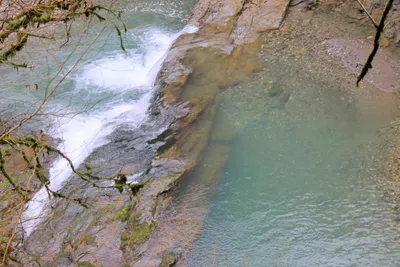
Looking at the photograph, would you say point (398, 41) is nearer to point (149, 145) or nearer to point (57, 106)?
point (149, 145)

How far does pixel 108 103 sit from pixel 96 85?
0.69 metres

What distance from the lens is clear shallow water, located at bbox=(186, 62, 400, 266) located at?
484 cm

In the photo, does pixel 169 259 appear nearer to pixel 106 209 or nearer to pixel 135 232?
pixel 135 232

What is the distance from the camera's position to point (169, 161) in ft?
19.1

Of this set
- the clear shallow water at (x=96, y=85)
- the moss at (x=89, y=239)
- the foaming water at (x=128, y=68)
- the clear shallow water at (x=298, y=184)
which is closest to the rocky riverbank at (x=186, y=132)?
the moss at (x=89, y=239)

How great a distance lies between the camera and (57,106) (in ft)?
23.5

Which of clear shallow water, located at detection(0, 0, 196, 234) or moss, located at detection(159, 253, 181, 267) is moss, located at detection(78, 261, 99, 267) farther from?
clear shallow water, located at detection(0, 0, 196, 234)

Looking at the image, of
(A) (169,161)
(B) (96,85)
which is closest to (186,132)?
(A) (169,161)

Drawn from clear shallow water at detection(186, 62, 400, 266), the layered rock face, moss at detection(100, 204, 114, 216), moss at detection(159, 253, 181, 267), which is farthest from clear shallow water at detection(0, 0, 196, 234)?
clear shallow water at detection(186, 62, 400, 266)

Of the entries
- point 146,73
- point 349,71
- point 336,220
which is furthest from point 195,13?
point 336,220

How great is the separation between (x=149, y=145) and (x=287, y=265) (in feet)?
8.87

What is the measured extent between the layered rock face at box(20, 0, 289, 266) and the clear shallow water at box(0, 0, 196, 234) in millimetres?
414

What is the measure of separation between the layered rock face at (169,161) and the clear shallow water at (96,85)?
414 mm

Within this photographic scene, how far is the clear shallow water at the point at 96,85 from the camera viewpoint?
6418 millimetres
